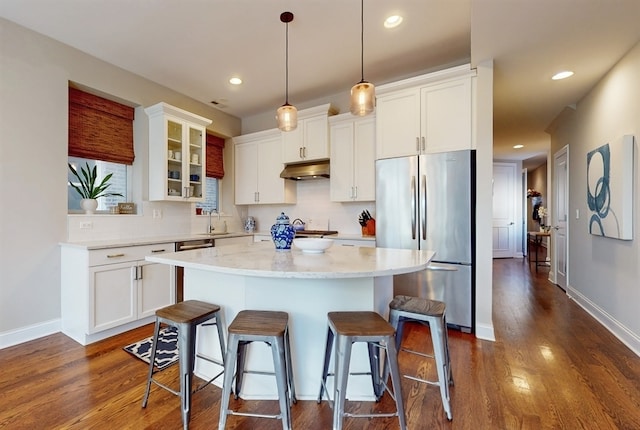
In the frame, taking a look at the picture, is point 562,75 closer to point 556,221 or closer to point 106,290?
point 556,221

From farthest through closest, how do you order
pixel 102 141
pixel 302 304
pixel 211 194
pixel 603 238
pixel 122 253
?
pixel 211 194 → pixel 102 141 → pixel 603 238 → pixel 122 253 → pixel 302 304

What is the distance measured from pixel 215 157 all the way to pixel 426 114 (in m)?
3.35

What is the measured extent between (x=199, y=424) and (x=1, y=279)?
2.39 m

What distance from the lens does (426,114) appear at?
121 inches

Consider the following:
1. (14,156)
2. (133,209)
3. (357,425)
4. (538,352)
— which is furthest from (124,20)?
(538,352)

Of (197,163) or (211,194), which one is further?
(211,194)

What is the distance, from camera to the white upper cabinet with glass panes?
3.63 m

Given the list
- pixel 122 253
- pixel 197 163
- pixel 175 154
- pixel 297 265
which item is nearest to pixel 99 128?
pixel 175 154

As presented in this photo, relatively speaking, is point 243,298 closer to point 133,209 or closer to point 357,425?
point 357,425

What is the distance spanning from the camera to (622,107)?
2.75 m

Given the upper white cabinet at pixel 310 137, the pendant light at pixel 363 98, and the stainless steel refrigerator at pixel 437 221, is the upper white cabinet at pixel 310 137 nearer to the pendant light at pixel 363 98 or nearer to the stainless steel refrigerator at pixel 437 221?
the stainless steel refrigerator at pixel 437 221

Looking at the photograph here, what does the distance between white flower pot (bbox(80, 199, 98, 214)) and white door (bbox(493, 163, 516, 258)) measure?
8401mm

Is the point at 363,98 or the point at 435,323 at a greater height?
the point at 363,98

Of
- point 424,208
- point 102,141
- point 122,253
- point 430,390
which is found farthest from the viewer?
point 102,141
